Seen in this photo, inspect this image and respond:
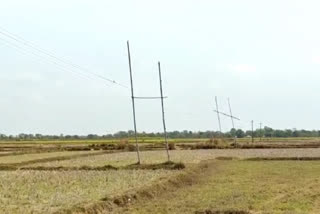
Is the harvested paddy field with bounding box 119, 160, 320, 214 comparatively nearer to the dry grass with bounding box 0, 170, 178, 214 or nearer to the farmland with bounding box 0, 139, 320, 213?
the farmland with bounding box 0, 139, 320, 213

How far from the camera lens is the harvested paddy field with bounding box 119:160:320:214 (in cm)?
1451

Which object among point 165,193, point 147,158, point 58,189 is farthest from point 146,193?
point 147,158

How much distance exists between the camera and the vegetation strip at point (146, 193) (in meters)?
14.1

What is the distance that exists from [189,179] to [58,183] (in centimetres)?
616

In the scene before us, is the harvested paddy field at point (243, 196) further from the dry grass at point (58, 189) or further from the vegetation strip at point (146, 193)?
the dry grass at point (58, 189)

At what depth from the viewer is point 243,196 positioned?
1691cm

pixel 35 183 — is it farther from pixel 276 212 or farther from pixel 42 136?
pixel 42 136

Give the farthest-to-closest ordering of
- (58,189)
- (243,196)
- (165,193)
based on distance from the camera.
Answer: (165,193), (58,189), (243,196)

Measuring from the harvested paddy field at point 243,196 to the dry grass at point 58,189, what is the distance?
1468 millimetres

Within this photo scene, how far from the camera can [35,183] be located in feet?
68.4

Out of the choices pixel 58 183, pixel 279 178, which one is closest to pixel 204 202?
pixel 58 183

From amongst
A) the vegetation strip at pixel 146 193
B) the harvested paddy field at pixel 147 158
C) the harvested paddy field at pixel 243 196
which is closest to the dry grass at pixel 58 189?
the vegetation strip at pixel 146 193

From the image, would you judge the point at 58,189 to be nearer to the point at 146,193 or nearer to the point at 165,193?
the point at 146,193

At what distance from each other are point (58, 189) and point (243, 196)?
248 inches
